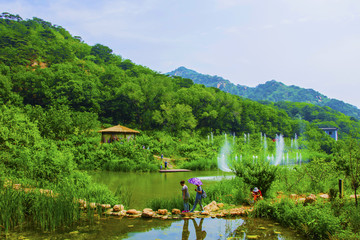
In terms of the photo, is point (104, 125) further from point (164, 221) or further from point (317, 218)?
point (317, 218)

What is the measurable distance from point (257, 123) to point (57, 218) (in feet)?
176

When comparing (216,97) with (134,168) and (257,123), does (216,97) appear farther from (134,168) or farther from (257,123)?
(134,168)

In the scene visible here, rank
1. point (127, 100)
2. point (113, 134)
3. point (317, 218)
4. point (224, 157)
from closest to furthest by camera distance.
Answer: point (317, 218)
point (224, 157)
point (113, 134)
point (127, 100)

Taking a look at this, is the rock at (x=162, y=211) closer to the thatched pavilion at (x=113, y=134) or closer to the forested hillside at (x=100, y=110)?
the forested hillside at (x=100, y=110)

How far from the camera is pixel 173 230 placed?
24.6 feet

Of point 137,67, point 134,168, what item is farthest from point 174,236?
point 137,67

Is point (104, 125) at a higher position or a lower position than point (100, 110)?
lower

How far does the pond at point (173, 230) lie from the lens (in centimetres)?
690

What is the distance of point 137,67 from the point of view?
254 feet

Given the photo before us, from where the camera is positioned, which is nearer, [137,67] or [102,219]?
[102,219]

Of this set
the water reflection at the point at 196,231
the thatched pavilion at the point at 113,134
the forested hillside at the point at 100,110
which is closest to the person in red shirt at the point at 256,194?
the water reflection at the point at 196,231

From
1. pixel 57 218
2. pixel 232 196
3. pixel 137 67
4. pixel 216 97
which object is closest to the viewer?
pixel 57 218

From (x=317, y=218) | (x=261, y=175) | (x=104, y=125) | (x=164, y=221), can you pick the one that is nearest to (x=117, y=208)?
(x=164, y=221)

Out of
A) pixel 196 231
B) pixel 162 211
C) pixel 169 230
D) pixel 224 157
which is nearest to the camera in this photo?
pixel 196 231
